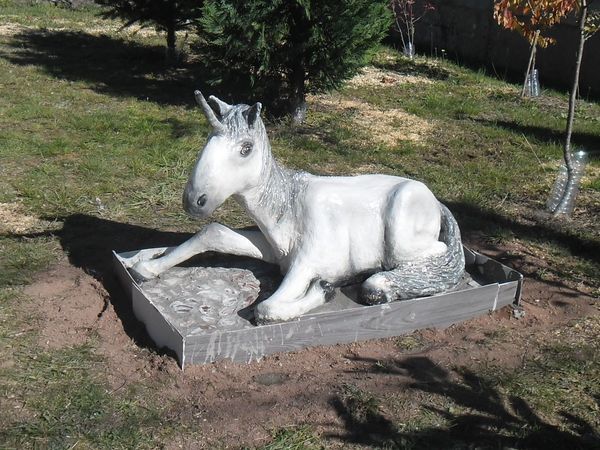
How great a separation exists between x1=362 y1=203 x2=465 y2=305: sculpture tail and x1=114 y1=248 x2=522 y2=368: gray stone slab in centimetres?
6

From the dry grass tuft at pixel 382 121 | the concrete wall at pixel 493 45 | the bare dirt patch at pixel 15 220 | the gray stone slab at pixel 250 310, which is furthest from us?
the concrete wall at pixel 493 45

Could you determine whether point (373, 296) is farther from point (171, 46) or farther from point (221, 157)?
point (171, 46)

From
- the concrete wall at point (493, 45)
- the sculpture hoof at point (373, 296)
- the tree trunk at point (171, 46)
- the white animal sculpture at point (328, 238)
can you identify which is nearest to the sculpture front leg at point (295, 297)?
the white animal sculpture at point (328, 238)

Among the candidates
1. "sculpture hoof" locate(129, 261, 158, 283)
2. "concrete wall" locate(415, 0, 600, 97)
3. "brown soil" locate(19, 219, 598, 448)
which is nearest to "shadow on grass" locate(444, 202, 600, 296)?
A: "brown soil" locate(19, 219, 598, 448)

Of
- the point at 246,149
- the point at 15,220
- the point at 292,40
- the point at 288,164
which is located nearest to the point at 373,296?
the point at 246,149

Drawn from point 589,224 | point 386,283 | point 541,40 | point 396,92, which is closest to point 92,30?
point 396,92

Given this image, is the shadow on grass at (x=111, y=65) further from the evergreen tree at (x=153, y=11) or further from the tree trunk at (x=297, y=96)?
the tree trunk at (x=297, y=96)

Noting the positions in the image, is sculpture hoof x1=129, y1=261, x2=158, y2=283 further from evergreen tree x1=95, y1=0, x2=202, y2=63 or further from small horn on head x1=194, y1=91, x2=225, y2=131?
evergreen tree x1=95, y1=0, x2=202, y2=63

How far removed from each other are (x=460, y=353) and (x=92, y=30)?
1148 cm

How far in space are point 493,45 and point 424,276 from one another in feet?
32.4

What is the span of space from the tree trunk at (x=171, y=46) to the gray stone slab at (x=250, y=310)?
696cm

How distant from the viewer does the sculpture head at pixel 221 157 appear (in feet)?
13.0

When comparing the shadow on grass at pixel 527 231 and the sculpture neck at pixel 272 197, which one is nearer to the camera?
the sculpture neck at pixel 272 197

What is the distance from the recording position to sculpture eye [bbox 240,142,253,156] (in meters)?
4.03
